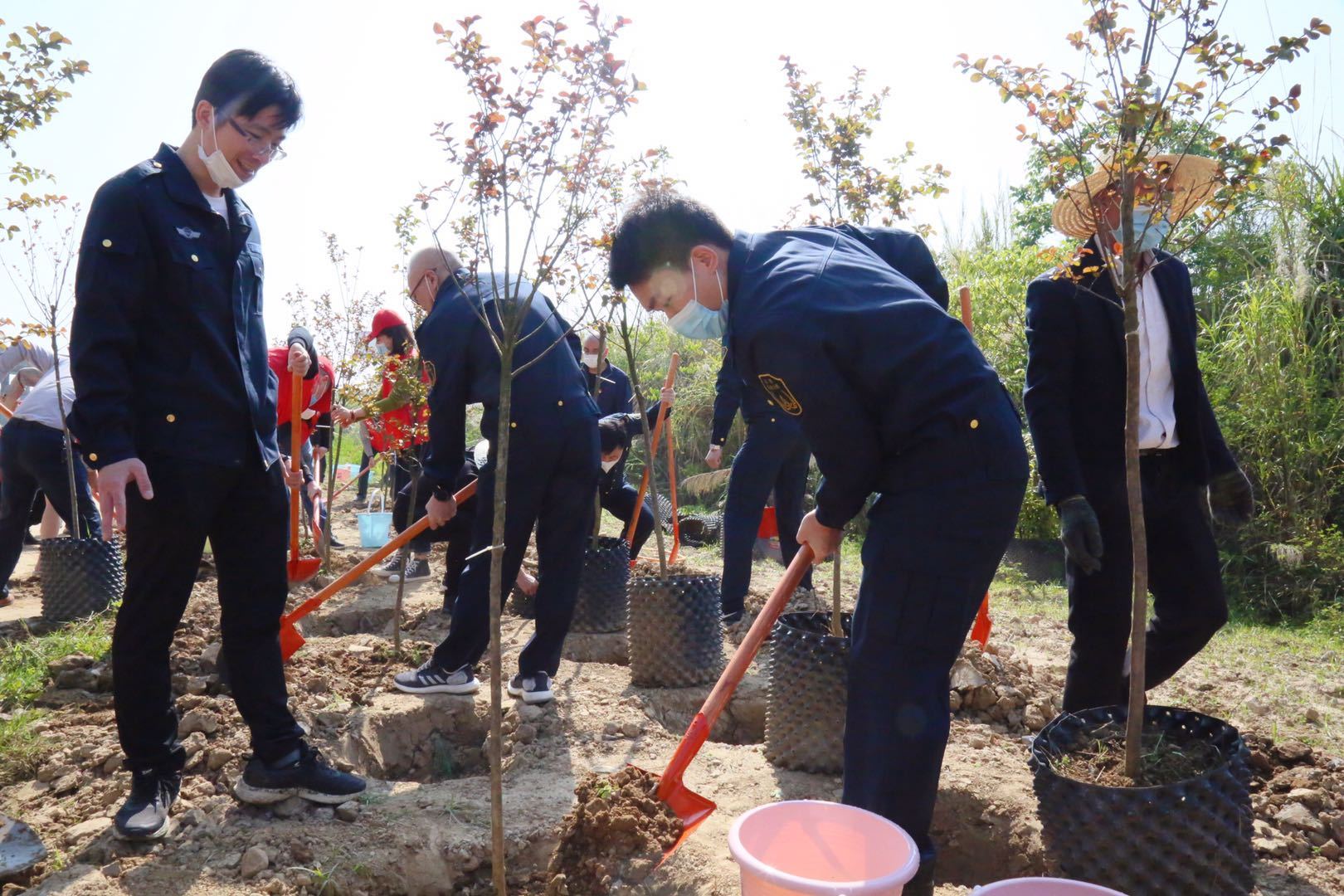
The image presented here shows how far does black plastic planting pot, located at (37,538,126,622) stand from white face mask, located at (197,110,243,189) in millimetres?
3433

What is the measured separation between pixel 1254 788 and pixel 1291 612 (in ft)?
10.9

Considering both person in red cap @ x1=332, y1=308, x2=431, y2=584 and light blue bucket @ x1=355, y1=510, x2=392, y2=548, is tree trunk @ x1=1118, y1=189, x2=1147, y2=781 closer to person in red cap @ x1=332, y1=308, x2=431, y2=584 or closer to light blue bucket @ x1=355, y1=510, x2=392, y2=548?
person in red cap @ x1=332, y1=308, x2=431, y2=584

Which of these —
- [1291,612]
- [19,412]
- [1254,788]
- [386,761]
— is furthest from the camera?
[1291,612]

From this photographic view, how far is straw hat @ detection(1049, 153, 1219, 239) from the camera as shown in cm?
236

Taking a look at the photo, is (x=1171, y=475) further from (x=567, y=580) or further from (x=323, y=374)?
(x=323, y=374)

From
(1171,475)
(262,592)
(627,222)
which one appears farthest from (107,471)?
(1171,475)

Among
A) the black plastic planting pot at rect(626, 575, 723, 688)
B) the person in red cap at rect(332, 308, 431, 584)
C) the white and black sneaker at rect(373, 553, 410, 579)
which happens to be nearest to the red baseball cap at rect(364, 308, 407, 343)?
the person in red cap at rect(332, 308, 431, 584)

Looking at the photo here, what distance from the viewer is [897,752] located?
2109 millimetres

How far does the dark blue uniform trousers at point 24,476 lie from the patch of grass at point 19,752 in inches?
99.0

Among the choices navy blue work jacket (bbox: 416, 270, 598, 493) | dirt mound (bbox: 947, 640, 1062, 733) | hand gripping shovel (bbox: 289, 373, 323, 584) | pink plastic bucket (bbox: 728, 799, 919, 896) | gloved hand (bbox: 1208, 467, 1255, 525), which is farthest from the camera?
hand gripping shovel (bbox: 289, 373, 323, 584)

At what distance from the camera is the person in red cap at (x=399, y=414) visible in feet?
16.2

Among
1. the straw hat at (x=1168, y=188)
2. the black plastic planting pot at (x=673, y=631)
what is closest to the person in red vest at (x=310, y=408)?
the black plastic planting pot at (x=673, y=631)

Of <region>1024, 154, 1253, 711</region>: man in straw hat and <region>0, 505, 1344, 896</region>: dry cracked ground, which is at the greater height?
<region>1024, 154, 1253, 711</region>: man in straw hat

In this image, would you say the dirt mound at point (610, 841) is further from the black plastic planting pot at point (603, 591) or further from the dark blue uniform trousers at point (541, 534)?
the black plastic planting pot at point (603, 591)
